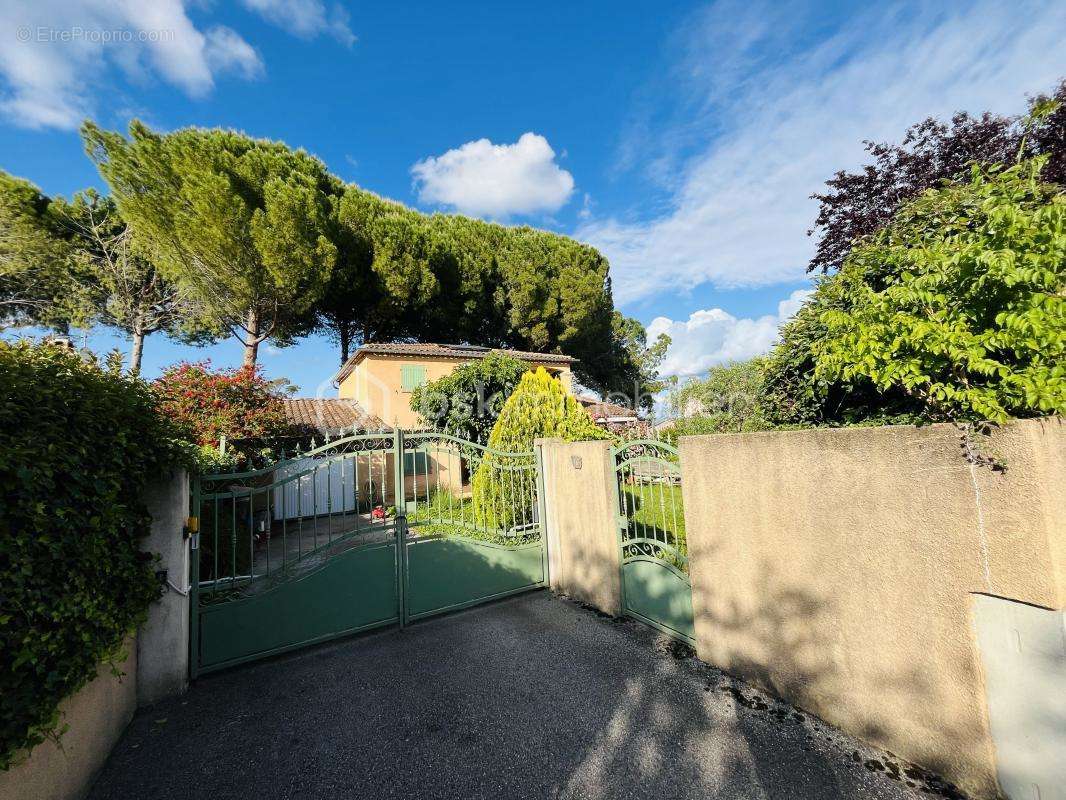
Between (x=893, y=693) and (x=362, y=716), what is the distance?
4.00 meters

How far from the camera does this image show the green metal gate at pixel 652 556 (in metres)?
4.22

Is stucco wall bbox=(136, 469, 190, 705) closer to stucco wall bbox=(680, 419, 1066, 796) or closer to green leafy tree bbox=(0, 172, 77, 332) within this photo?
stucco wall bbox=(680, 419, 1066, 796)

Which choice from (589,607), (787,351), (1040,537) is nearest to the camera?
(1040,537)

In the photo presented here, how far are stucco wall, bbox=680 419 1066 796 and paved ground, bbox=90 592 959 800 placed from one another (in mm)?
343

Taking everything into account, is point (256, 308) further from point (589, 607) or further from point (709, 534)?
point (709, 534)

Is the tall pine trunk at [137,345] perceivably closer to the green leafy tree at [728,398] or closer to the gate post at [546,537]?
the gate post at [546,537]

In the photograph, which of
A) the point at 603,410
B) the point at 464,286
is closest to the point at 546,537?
the point at 603,410

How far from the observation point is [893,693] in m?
2.63

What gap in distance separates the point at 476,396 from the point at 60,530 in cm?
1104

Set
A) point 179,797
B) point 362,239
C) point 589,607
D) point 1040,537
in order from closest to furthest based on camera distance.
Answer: point 1040,537 < point 179,797 < point 589,607 < point 362,239

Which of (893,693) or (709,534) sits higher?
(709,534)

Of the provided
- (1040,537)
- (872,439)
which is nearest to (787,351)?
(872,439)

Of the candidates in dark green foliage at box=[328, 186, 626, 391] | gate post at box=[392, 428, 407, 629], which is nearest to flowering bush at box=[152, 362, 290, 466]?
gate post at box=[392, 428, 407, 629]

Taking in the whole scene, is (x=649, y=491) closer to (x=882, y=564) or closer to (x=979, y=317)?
(x=882, y=564)
